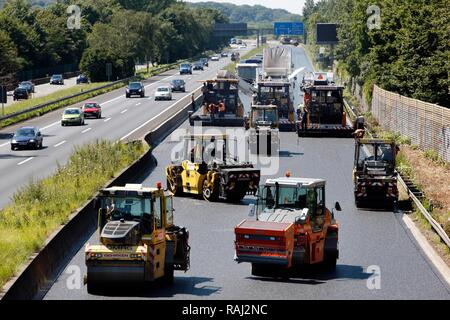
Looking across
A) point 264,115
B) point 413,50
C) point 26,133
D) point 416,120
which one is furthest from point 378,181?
point 413,50

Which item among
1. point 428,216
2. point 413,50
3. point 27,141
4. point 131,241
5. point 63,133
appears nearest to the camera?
point 131,241

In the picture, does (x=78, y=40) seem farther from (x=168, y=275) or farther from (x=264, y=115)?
(x=168, y=275)

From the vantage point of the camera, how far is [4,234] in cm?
2886

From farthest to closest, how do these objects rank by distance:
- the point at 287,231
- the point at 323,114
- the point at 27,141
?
the point at 323,114, the point at 27,141, the point at 287,231

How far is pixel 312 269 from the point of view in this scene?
2691cm

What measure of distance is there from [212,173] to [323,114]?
2834 centimetres

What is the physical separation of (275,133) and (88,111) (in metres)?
30.2

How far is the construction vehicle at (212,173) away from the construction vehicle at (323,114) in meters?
25.5

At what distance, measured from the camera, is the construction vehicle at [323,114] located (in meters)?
67.2

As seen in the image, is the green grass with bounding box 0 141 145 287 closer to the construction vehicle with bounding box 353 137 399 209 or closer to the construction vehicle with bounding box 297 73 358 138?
the construction vehicle with bounding box 353 137 399 209

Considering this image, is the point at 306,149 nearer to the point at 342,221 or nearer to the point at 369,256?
the point at 342,221

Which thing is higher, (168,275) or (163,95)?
(168,275)

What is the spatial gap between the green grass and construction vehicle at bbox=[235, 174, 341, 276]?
5118 millimetres

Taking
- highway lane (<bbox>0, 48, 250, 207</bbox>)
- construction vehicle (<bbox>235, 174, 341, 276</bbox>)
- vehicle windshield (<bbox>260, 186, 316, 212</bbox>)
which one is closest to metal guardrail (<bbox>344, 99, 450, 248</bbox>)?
construction vehicle (<bbox>235, 174, 341, 276</bbox>)
